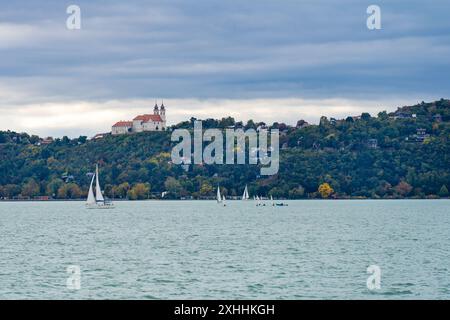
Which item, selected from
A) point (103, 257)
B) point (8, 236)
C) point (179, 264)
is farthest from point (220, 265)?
point (8, 236)

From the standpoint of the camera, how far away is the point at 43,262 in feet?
191
